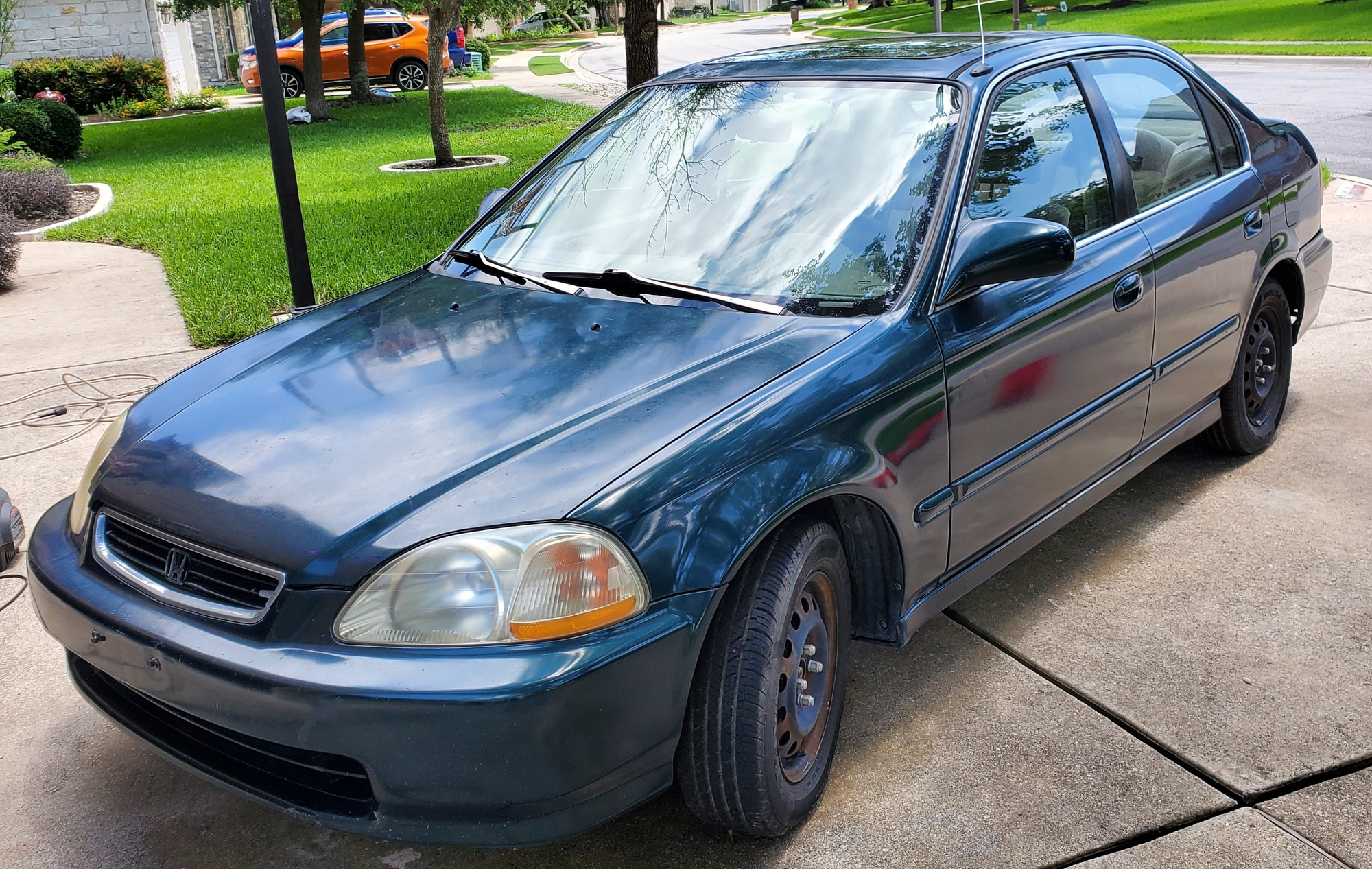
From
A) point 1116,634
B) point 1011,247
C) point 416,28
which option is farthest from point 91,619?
point 416,28

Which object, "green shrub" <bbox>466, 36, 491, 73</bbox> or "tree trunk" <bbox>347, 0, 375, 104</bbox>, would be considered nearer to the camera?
"tree trunk" <bbox>347, 0, 375, 104</bbox>

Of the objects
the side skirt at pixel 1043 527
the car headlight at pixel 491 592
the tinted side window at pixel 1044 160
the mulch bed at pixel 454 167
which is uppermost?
the tinted side window at pixel 1044 160

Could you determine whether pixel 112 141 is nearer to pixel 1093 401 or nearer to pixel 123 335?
pixel 123 335

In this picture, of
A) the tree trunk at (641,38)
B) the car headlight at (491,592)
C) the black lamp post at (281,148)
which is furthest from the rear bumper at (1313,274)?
the tree trunk at (641,38)

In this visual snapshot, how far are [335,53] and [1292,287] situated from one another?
2626 centimetres

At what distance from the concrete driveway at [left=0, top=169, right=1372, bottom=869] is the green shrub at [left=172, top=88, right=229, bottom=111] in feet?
79.9

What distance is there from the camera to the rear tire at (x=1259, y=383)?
4.39 m

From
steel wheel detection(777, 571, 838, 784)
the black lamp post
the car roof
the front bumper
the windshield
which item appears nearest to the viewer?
the front bumper

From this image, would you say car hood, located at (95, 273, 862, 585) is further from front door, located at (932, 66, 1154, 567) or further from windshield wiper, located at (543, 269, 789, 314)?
front door, located at (932, 66, 1154, 567)

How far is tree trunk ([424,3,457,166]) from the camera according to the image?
12695 mm

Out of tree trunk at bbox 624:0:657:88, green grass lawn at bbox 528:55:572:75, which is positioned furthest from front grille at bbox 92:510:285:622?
green grass lawn at bbox 528:55:572:75

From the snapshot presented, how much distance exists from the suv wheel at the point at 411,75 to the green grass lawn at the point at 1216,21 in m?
11.3

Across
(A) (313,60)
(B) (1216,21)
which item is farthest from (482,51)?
(B) (1216,21)

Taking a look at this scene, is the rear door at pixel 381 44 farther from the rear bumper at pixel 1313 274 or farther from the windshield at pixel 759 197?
the windshield at pixel 759 197
